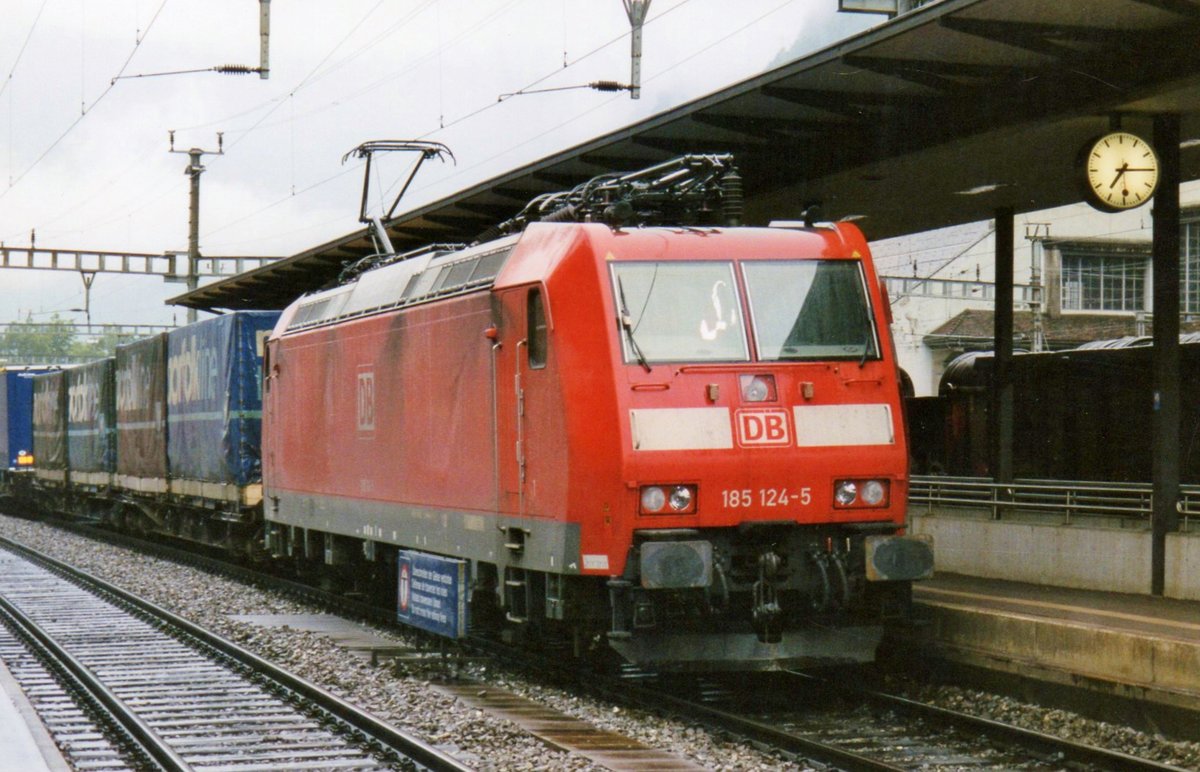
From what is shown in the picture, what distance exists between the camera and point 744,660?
34.0 feet

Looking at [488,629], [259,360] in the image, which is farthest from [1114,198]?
[259,360]

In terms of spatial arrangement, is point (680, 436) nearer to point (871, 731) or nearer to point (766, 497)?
point (766, 497)

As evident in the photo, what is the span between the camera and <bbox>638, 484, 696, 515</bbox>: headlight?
407 inches

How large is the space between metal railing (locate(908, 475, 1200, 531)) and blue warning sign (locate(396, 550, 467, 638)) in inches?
231

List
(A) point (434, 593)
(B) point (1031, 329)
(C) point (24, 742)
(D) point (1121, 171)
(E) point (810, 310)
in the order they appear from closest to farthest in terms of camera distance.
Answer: (C) point (24, 742), (E) point (810, 310), (A) point (434, 593), (D) point (1121, 171), (B) point (1031, 329)

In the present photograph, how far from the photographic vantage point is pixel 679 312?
10.9 metres

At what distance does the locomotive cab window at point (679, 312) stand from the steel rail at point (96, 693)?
3677 mm

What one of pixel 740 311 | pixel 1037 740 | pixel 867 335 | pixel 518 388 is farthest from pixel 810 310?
pixel 1037 740

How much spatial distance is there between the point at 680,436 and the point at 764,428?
0.61 meters

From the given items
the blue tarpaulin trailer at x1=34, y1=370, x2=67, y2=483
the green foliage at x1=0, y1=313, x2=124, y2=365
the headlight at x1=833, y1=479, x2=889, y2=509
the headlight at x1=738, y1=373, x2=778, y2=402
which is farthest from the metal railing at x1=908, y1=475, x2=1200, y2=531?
the green foliage at x1=0, y1=313, x2=124, y2=365

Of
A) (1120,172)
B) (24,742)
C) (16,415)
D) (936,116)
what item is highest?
(936,116)

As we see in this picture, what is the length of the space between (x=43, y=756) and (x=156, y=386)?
782 inches

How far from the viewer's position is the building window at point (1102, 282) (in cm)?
4659

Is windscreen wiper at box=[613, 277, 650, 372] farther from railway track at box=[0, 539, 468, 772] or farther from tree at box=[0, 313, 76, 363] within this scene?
tree at box=[0, 313, 76, 363]
